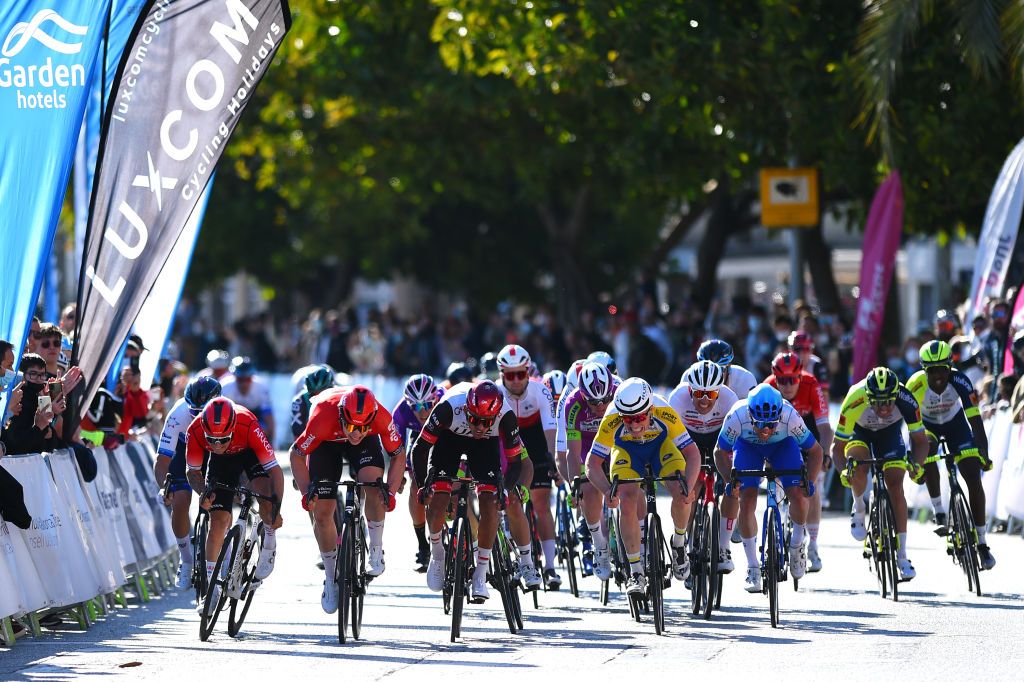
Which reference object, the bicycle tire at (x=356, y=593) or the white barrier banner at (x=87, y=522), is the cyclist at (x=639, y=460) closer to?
the bicycle tire at (x=356, y=593)

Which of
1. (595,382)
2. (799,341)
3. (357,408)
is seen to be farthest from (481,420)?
(799,341)

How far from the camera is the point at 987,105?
71.6ft

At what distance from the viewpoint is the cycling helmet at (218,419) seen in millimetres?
11969

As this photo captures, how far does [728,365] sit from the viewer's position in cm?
1437

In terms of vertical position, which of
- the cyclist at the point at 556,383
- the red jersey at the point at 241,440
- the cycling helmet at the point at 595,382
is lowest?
the red jersey at the point at 241,440

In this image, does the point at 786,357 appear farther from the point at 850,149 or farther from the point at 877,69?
the point at 850,149

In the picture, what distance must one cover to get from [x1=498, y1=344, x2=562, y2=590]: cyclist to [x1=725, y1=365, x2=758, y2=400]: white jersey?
1.38 meters

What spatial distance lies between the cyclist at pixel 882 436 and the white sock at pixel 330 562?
3918 millimetres

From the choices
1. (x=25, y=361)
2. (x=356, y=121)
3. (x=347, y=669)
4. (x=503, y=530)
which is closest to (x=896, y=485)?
(x=503, y=530)

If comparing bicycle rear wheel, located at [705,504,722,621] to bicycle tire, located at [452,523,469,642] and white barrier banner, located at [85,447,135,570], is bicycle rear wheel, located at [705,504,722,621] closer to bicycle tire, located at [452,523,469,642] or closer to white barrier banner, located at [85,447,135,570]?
bicycle tire, located at [452,523,469,642]

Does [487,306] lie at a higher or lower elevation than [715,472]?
higher

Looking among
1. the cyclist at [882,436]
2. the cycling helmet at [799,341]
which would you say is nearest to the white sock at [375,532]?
the cyclist at [882,436]

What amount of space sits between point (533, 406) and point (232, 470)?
2774 mm

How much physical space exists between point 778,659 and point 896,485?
358 cm
